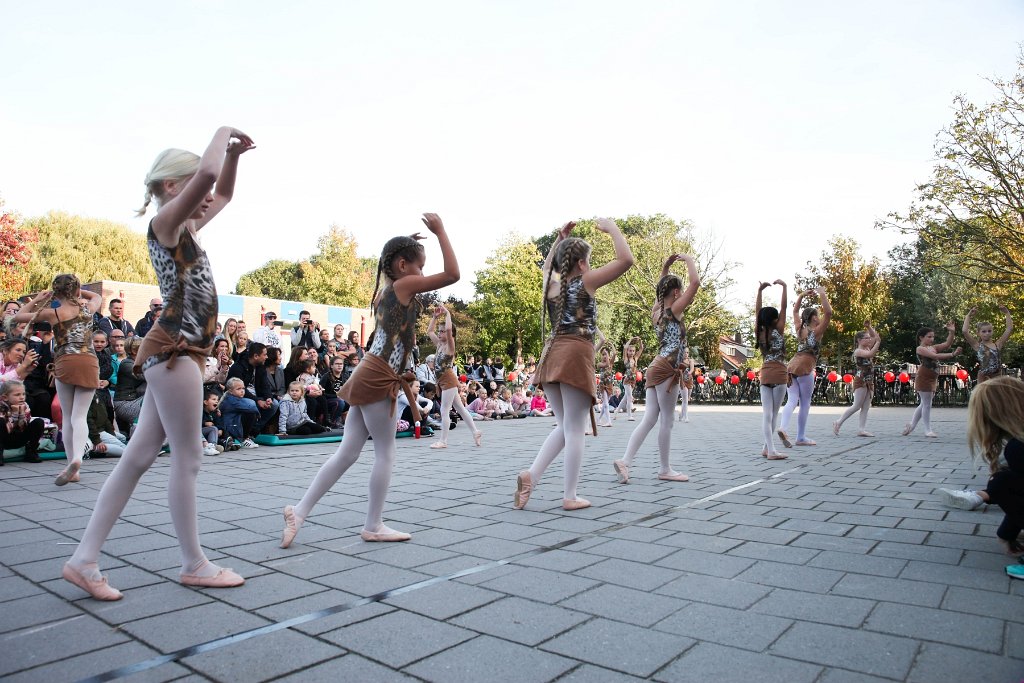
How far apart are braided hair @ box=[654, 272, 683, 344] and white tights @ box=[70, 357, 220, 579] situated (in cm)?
451

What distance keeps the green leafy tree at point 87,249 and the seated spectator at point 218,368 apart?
3565 centimetres

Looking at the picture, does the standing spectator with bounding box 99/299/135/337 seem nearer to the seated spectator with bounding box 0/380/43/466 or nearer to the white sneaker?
the seated spectator with bounding box 0/380/43/466

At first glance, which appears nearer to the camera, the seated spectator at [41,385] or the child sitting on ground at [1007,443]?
the child sitting on ground at [1007,443]

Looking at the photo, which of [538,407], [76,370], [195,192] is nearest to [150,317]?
[76,370]

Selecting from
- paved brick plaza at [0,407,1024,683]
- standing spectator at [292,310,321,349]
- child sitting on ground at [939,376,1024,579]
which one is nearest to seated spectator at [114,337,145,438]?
paved brick plaza at [0,407,1024,683]

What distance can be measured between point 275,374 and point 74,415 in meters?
4.91

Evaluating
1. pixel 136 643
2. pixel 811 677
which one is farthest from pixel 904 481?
pixel 136 643

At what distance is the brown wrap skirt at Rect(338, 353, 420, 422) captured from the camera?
3.89 meters

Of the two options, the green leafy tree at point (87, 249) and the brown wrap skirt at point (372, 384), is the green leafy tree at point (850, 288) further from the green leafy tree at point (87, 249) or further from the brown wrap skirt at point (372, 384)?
the green leafy tree at point (87, 249)

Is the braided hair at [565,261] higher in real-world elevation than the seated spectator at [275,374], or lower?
higher

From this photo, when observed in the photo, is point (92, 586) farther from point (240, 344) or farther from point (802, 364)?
point (802, 364)

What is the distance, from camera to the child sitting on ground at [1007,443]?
350cm

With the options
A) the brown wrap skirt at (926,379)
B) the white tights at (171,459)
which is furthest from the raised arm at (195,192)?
the brown wrap skirt at (926,379)

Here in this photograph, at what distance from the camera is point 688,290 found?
596cm
